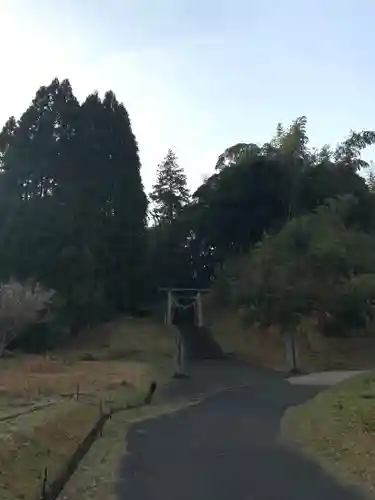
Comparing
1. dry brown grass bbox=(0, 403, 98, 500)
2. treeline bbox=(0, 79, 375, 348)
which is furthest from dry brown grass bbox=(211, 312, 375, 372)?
dry brown grass bbox=(0, 403, 98, 500)

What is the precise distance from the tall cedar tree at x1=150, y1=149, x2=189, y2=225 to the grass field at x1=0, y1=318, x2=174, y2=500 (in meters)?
9.98

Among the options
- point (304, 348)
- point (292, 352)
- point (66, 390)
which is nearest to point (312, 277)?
point (292, 352)

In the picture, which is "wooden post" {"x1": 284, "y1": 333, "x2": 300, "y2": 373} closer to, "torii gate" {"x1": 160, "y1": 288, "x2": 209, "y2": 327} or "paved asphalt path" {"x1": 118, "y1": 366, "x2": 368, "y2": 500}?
"torii gate" {"x1": 160, "y1": 288, "x2": 209, "y2": 327}

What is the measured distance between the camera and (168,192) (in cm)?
4131

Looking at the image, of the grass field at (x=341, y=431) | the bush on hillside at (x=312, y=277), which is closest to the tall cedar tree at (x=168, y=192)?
the bush on hillside at (x=312, y=277)

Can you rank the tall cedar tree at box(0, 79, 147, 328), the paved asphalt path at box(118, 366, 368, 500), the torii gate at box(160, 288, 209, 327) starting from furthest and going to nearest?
the torii gate at box(160, 288, 209, 327) → the tall cedar tree at box(0, 79, 147, 328) → the paved asphalt path at box(118, 366, 368, 500)

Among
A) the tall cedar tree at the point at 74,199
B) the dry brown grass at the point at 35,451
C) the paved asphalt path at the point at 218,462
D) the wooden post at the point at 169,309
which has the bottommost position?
the paved asphalt path at the point at 218,462

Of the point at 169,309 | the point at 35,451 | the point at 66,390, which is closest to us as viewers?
the point at 35,451

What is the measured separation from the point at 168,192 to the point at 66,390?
→ 25764mm

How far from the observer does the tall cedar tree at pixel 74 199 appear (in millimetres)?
29828

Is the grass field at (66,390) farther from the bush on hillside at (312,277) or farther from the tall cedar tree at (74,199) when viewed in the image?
the bush on hillside at (312,277)

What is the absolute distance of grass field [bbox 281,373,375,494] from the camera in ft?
28.1

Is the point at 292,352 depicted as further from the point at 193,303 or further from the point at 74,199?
the point at 74,199

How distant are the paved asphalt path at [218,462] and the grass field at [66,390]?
94cm
